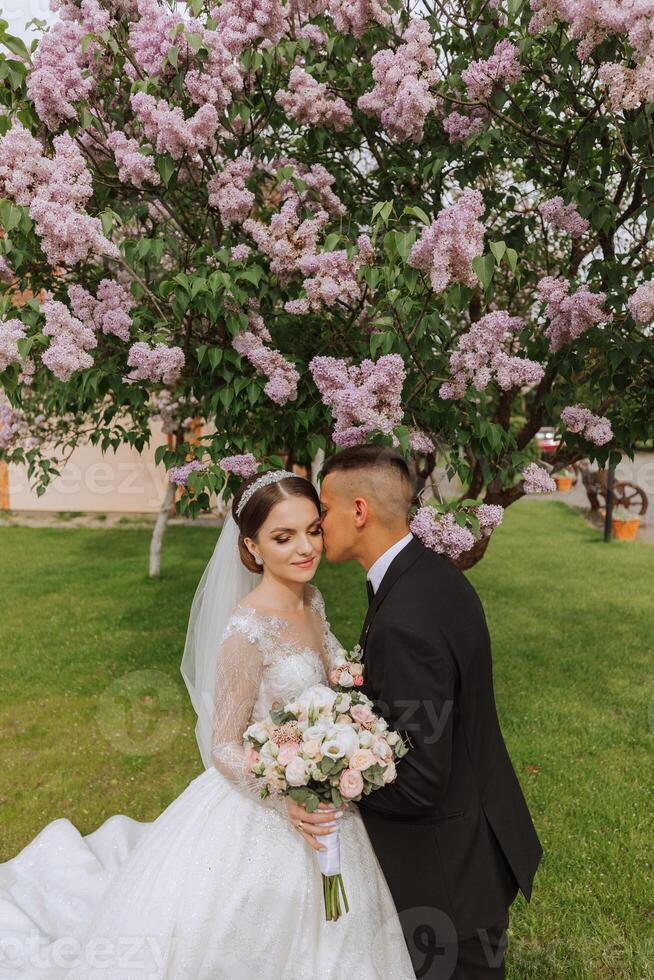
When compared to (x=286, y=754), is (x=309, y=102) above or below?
above

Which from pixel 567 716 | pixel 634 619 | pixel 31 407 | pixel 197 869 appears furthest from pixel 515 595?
pixel 197 869

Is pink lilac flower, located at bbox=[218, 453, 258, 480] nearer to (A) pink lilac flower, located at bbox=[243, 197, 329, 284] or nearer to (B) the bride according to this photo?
(B) the bride

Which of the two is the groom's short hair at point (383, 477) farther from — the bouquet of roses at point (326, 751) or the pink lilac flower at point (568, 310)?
the pink lilac flower at point (568, 310)

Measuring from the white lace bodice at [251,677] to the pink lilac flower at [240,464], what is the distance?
100 centimetres

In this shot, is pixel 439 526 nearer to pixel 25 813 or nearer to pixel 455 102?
pixel 455 102

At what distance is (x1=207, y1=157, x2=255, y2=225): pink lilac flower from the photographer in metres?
4.08

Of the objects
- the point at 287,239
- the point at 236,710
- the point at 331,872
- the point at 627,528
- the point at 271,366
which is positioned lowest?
the point at 627,528

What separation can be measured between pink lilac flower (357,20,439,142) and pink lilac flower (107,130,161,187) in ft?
4.46

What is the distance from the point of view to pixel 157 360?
3771mm

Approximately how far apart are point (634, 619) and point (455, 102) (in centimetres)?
780

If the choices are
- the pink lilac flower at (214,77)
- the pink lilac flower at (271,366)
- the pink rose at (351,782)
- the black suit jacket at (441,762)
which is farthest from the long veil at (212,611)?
the pink lilac flower at (214,77)

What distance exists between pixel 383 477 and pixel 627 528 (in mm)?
14903

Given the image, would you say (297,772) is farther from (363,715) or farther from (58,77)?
(58,77)

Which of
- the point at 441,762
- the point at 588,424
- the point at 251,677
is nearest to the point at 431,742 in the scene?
the point at 441,762
